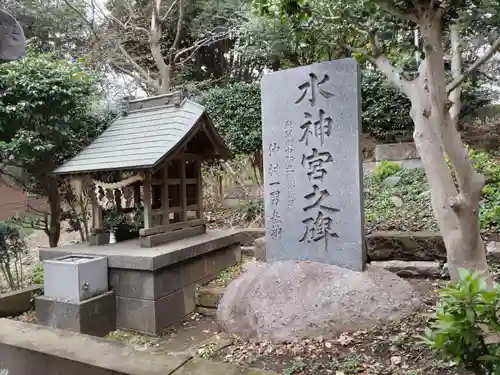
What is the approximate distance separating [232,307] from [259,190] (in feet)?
20.5

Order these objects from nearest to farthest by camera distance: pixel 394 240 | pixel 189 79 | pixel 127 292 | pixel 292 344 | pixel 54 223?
pixel 292 344, pixel 127 292, pixel 394 240, pixel 54 223, pixel 189 79

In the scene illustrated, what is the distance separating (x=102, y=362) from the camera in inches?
92.3

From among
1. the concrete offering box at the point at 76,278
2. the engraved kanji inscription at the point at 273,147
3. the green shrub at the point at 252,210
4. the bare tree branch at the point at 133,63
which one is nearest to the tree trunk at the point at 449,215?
the engraved kanji inscription at the point at 273,147

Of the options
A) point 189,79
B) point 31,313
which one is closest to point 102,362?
point 31,313

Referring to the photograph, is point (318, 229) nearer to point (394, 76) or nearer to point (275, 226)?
point (275, 226)

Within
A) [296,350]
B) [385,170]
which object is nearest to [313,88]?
[296,350]

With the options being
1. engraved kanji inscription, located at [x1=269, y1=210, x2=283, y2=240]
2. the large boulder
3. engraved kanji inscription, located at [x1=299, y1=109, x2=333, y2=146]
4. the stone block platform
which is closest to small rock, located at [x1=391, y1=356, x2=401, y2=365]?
the large boulder

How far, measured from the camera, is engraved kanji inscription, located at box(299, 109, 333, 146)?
5.12 metres

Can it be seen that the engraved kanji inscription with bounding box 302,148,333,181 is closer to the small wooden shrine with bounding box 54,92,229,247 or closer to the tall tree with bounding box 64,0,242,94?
the small wooden shrine with bounding box 54,92,229,247

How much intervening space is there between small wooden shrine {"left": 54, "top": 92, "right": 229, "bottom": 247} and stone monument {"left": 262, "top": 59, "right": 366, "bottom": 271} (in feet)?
6.02

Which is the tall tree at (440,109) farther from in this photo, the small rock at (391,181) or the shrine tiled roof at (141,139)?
the small rock at (391,181)

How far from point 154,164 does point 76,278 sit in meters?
2.01

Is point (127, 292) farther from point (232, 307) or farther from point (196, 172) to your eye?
point (196, 172)

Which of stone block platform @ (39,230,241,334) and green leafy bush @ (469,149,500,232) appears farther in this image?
green leafy bush @ (469,149,500,232)
